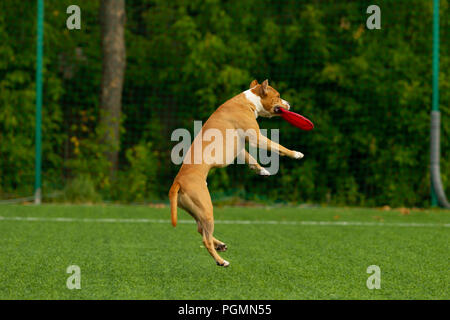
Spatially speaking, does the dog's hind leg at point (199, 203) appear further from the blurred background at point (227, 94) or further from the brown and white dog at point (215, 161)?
the blurred background at point (227, 94)

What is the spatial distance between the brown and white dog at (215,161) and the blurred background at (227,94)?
5.53 m

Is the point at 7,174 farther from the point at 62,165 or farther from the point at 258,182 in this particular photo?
the point at 258,182

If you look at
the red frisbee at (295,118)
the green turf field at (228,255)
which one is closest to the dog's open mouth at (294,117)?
the red frisbee at (295,118)

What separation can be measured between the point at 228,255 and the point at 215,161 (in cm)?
135

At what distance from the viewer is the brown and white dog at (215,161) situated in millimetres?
4109

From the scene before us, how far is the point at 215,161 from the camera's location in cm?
421

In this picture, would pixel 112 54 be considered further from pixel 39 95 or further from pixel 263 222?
pixel 263 222

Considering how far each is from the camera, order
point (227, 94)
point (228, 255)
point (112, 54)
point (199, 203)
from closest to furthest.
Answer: point (199, 203), point (228, 255), point (227, 94), point (112, 54)

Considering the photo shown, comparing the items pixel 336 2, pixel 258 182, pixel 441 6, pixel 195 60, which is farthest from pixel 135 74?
pixel 441 6

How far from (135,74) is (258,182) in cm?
261

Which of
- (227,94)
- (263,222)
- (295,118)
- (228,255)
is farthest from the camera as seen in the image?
(227,94)

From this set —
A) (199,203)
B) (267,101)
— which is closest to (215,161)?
(199,203)

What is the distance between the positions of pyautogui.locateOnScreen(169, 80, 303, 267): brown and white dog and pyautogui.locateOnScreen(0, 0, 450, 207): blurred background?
218 inches

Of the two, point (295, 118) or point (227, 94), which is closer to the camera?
point (295, 118)
